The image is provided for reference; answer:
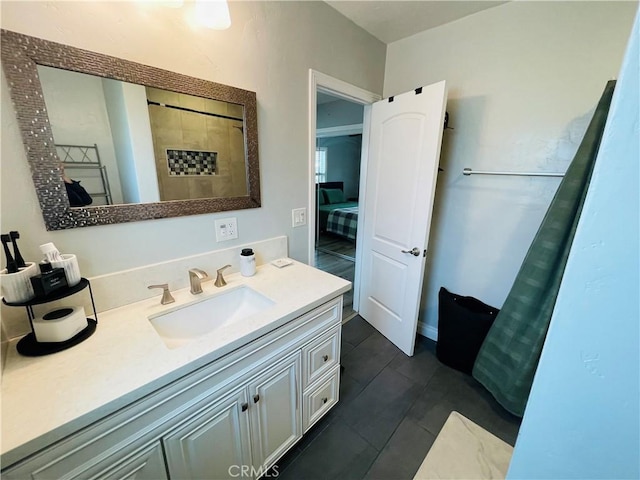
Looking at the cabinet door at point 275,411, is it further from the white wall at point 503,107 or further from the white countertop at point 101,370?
the white wall at point 503,107

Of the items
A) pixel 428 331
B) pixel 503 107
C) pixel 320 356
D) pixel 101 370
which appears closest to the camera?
pixel 101 370

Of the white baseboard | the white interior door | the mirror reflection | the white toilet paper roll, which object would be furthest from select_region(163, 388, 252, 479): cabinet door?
the white baseboard

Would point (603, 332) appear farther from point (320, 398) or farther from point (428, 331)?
point (428, 331)

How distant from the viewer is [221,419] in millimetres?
928

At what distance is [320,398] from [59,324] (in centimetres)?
116

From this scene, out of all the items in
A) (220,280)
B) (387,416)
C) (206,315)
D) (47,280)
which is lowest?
(387,416)

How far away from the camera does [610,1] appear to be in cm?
131

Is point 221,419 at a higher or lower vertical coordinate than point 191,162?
lower

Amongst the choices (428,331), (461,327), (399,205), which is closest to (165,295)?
(399,205)

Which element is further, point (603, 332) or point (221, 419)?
point (221, 419)

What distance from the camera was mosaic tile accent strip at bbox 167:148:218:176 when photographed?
115 cm

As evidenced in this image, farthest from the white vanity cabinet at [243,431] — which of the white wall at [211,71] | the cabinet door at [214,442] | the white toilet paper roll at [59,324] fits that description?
the white wall at [211,71]

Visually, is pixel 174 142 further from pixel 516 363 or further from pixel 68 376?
pixel 516 363

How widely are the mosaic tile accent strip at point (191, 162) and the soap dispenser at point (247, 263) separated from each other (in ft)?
1.42
